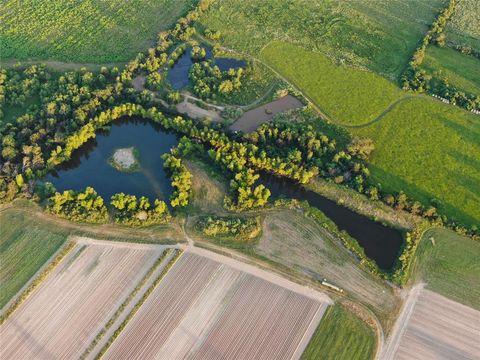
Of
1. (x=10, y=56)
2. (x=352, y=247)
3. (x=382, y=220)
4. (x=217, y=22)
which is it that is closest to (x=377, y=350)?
(x=352, y=247)

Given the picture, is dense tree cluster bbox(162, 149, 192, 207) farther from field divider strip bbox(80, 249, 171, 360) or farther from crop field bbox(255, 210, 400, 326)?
crop field bbox(255, 210, 400, 326)

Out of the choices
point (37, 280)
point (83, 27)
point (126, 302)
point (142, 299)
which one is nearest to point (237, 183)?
point (142, 299)

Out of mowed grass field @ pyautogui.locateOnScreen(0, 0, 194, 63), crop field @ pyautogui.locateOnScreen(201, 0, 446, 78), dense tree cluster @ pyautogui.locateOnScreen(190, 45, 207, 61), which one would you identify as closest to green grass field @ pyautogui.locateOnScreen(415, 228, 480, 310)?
crop field @ pyautogui.locateOnScreen(201, 0, 446, 78)

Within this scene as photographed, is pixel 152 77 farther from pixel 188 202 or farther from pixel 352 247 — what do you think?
pixel 352 247

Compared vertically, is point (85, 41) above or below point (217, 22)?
below

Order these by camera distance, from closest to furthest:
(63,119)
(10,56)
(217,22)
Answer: (63,119)
(10,56)
(217,22)

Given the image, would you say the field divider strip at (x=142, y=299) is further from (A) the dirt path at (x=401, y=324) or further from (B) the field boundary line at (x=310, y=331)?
(A) the dirt path at (x=401, y=324)

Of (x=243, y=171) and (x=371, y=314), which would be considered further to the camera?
(x=243, y=171)
